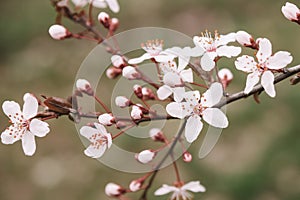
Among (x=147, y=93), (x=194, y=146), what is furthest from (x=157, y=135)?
(x=194, y=146)

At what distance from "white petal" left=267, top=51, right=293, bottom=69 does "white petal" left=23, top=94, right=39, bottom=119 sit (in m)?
0.44

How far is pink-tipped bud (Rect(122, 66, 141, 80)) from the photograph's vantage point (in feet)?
3.47

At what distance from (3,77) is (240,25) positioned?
1440 millimetres

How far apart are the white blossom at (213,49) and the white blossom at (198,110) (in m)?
0.04

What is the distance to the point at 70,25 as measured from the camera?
329 cm

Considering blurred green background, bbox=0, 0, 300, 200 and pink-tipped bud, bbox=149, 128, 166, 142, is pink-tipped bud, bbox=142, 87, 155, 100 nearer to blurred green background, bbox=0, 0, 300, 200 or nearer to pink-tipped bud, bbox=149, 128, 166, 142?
pink-tipped bud, bbox=149, 128, 166, 142

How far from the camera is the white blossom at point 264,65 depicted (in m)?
0.88

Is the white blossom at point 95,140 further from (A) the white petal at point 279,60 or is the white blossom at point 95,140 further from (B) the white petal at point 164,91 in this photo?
(A) the white petal at point 279,60

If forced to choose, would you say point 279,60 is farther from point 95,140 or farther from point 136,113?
point 95,140

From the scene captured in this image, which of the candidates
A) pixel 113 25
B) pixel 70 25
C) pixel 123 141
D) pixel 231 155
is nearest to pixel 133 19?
pixel 70 25

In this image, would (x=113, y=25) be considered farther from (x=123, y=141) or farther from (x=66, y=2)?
(x=123, y=141)

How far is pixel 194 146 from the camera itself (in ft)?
7.86

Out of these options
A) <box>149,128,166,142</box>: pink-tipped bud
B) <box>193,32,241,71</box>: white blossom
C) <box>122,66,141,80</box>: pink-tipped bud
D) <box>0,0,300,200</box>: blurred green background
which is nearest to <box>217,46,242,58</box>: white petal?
<box>193,32,241,71</box>: white blossom

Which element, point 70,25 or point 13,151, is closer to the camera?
point 13,151
